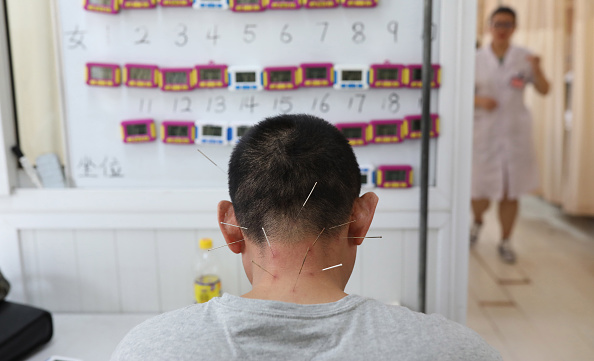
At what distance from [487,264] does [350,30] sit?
2.08 metres

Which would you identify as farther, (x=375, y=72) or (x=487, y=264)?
(x=487, y=264)

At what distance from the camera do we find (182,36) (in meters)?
1.47

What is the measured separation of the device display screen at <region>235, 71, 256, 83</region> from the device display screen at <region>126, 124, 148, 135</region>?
0.99 feet

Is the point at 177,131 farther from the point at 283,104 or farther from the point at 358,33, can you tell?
the point at 358,33

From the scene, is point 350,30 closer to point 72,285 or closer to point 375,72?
point 375,72

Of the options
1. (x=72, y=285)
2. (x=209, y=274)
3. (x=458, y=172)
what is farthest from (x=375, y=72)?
(x=72, y=285)

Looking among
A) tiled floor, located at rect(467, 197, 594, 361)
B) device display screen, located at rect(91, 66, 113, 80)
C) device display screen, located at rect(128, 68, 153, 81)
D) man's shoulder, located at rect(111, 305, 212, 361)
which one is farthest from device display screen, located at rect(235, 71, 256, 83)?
tiled floor, located at rect(467, 197, 594, 361)

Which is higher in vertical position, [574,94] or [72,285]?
[574,94]

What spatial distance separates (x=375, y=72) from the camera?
1.44m

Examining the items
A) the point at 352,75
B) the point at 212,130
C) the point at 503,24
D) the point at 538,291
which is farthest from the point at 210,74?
the point at 503,24

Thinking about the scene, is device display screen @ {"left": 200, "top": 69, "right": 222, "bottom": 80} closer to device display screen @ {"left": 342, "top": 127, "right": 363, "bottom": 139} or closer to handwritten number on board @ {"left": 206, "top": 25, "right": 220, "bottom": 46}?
handwritten number on board @ {"left": 206, "top": 25, "right": 220, "bottom": 46}

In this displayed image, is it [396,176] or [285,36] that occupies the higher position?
[285,36]

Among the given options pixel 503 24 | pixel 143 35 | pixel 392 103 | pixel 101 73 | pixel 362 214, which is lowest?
pixel 362 214

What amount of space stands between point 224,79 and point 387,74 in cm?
44
